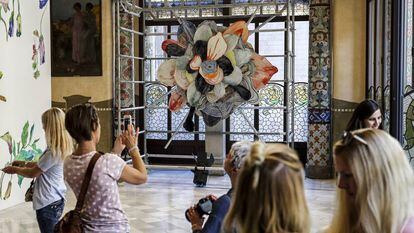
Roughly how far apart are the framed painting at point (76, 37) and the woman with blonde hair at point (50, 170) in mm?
5280

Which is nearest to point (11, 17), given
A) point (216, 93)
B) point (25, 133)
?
point (25, 133)

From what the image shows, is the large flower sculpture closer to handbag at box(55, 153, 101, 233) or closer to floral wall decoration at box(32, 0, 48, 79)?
floral wall decoration at box(32, 0, 48, 79)

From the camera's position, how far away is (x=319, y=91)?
8.49 m

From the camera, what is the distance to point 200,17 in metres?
8.77

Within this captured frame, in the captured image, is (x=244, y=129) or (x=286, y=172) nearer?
(x=286, y=172)

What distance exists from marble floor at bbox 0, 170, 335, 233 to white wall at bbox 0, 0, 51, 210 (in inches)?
28.0

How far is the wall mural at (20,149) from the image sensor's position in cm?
655

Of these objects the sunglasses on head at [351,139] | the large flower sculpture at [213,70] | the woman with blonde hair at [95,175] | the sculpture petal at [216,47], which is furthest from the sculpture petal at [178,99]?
the sunglasses on head at [351,139]

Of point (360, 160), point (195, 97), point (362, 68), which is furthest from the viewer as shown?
point (362, 68)

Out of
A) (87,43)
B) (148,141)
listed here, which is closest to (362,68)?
(148,141)

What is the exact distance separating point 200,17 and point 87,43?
1.80 meters

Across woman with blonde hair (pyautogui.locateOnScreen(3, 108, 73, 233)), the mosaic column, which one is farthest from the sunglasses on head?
the mosaic column

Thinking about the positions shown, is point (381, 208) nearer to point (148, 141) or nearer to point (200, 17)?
point (200, 17)

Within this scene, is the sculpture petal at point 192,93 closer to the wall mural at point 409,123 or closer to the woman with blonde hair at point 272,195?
the wall mural at point 409,123
